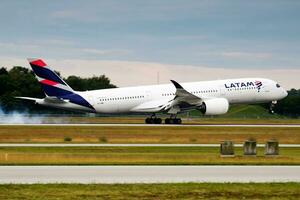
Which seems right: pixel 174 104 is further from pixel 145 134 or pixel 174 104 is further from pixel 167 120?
pixel 145 134

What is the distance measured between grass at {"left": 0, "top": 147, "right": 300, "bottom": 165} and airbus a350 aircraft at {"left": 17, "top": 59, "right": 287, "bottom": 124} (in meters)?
34.2

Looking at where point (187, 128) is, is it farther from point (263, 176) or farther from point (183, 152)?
point (263, 176)

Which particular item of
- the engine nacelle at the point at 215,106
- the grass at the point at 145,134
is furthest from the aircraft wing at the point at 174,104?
the grass at the point at 145,134

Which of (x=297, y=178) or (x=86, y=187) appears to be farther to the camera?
(x=297, y=178)

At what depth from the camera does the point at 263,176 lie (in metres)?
26.3

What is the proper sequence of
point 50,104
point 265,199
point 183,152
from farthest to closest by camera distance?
point 50,104
point 183,152
point 265,199

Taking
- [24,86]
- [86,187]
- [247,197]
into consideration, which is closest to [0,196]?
[86,187]

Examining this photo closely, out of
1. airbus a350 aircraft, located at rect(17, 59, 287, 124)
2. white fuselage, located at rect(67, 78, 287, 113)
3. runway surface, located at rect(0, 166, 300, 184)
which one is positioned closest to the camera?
runway surface, located at rect(0, 166, 300, 184)

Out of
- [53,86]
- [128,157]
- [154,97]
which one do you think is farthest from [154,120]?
[128,157]

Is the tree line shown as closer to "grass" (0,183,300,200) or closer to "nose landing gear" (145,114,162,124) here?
"nose landing gear" (145,114,162,124)

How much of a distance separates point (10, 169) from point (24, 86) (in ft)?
319

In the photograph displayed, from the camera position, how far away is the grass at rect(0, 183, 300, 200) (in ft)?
67.8

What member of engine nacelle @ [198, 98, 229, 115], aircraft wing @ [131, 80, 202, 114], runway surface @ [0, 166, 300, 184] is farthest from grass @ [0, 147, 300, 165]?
aircraft wing @ [131, 80, 202, 114]

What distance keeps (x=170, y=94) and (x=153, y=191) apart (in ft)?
196
